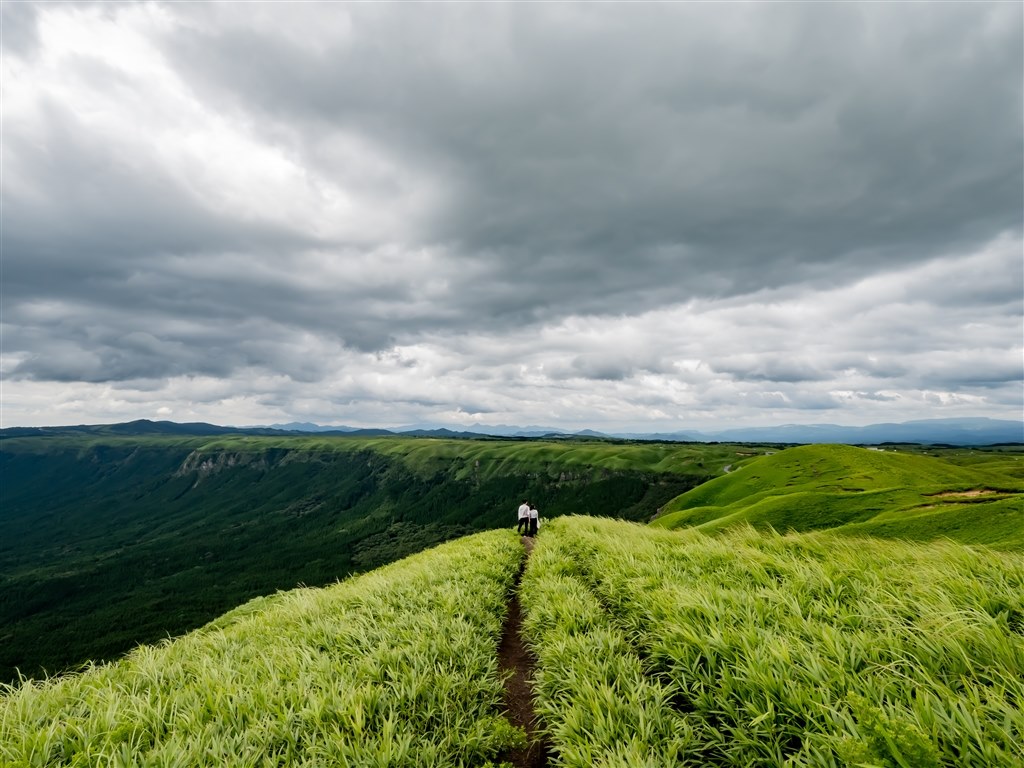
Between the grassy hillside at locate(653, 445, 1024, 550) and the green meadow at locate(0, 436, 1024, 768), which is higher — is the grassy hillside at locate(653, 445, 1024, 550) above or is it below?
below

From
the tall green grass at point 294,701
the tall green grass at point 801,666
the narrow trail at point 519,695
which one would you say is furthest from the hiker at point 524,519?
the tall green grass at point 801,666

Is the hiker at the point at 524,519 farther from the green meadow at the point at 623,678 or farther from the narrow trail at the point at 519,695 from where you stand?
the green meadow at the point at 623,678

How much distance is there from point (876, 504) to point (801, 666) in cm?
3264

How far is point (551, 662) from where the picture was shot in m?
8.23

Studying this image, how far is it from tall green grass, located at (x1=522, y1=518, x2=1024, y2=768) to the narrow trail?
1.94 feet

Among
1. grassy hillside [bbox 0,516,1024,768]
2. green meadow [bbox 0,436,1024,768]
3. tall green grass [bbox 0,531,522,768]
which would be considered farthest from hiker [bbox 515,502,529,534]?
grassy hillside [bbox 0,516,1024,768]

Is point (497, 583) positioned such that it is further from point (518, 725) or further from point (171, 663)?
point (171, 663)

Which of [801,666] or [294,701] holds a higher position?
[801,666]

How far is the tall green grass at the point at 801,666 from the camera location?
15.3ft

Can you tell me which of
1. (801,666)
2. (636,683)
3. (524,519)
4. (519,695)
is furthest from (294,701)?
(524,519)

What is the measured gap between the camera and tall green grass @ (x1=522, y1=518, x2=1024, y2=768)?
4648mm

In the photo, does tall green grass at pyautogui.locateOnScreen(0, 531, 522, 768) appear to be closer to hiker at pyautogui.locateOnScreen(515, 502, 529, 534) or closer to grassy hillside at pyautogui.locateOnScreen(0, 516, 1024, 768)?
grassy hillside at pyautogui.locateOnScreen(0, 516, 1024, 768)

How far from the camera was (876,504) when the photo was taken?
1201 inches

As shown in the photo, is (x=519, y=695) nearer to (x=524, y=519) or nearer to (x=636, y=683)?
(x=636, y=683)
